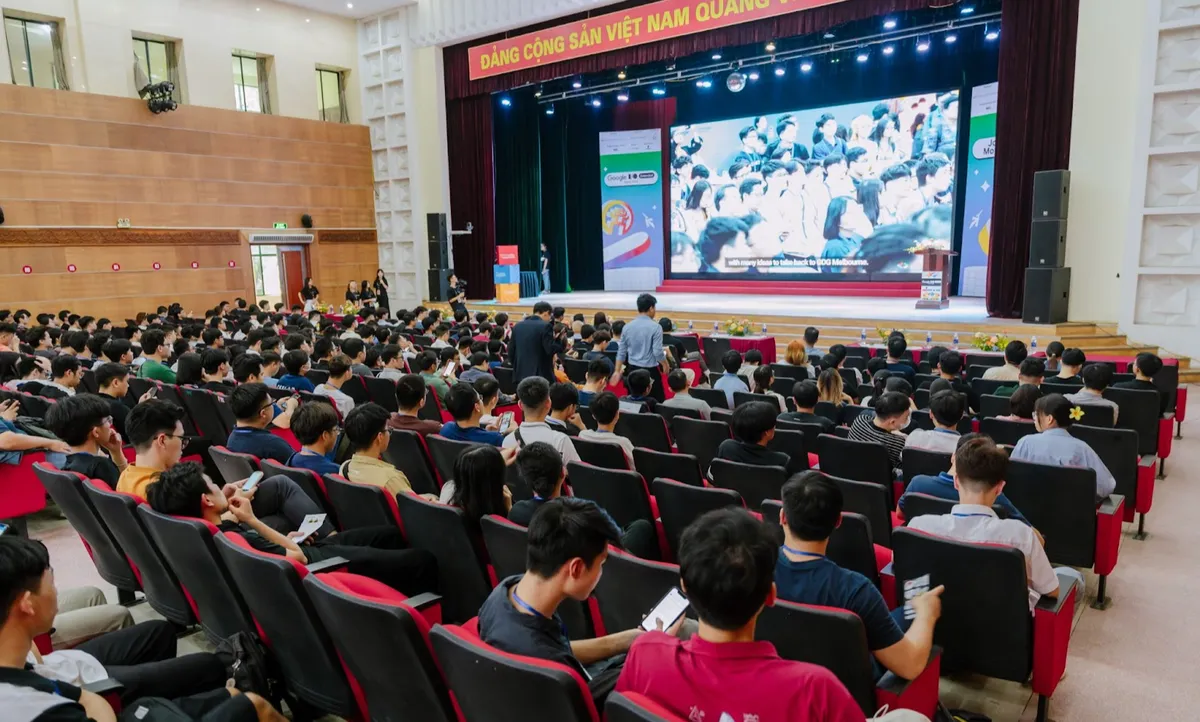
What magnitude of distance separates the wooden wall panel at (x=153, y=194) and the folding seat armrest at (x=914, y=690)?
591 inches

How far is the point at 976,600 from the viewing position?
2316 millimetres

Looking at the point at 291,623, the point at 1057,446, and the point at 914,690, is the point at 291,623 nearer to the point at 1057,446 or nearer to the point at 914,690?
the point at 914,690

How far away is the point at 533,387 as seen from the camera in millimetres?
3816

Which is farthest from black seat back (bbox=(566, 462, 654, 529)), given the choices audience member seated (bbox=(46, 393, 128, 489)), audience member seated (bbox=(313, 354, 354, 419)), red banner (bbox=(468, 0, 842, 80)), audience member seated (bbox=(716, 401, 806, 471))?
red banner (bbox=(468, 0, 842, 80))

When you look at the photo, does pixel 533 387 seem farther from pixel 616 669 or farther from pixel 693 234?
pixel 693 234

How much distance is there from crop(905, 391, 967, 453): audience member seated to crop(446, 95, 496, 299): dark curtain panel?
13043 millimetres

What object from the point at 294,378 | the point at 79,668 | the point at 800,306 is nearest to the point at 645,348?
the point at 294,378

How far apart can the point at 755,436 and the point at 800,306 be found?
9.44m

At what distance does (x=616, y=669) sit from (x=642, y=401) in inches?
144

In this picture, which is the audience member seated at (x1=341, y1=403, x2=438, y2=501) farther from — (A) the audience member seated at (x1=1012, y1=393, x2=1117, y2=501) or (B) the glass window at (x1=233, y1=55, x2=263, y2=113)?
(B) the glass window at (x1=233, y1=55, x2=263, y2=113)

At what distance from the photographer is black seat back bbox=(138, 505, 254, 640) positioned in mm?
2324

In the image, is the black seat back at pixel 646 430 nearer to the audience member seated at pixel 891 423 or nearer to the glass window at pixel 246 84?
the audience member seated at pixel 891 423

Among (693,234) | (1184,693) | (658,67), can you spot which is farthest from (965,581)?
(693,234)

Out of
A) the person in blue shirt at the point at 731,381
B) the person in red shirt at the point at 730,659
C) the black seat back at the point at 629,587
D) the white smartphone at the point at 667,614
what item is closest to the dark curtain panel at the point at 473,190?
the person in blue shirt at the point at 731,381
